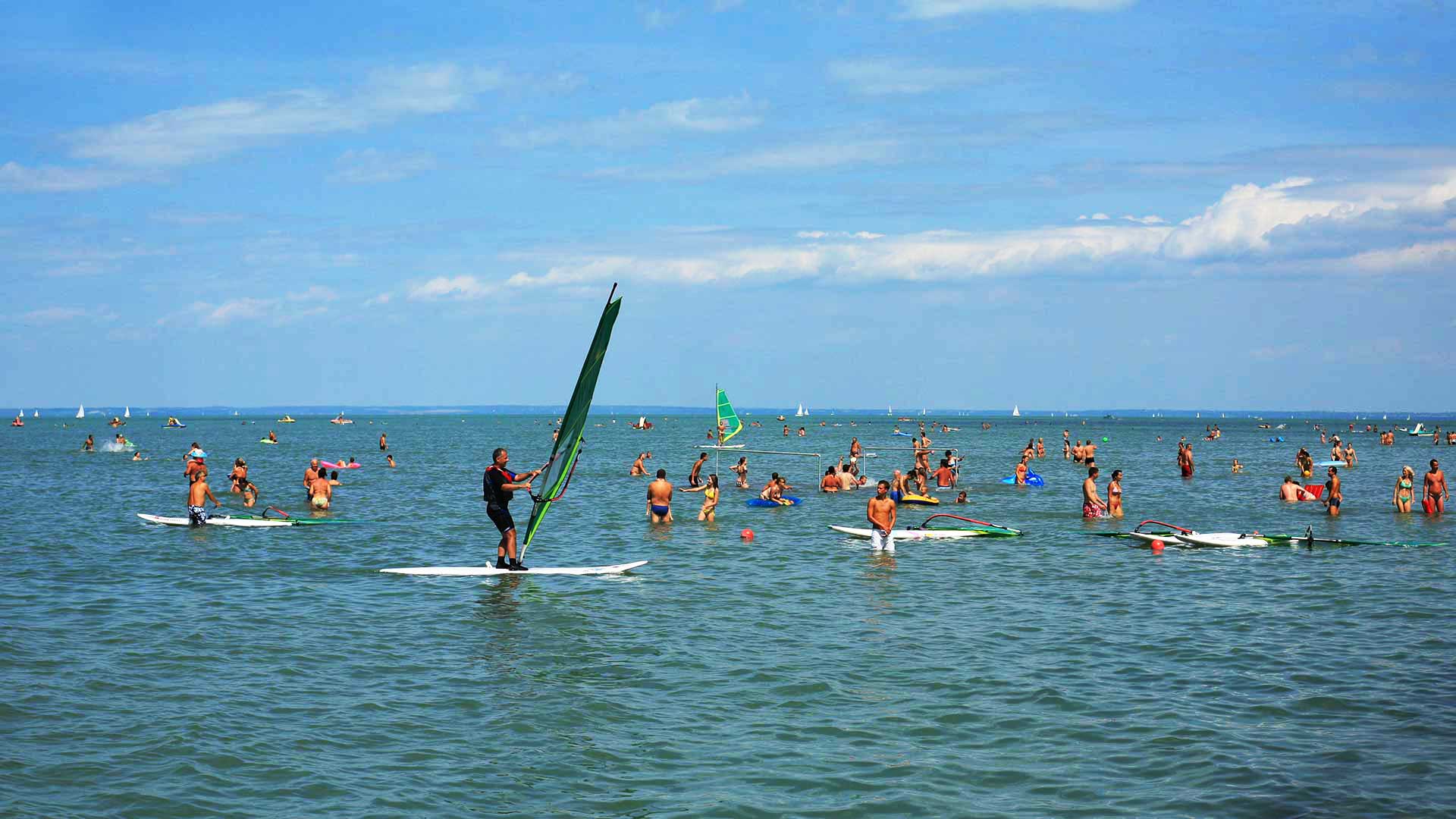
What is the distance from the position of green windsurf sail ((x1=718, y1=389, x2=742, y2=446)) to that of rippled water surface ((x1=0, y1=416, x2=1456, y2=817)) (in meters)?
40.3

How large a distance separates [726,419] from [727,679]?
61027 millimetres

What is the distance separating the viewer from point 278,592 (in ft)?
70.4

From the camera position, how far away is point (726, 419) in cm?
7569

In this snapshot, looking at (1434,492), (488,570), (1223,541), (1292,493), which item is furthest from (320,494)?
(1434,492)

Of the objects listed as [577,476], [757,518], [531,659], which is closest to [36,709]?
[531,659]

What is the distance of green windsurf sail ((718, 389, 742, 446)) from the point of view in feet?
234

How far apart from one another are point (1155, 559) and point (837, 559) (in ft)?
24.0

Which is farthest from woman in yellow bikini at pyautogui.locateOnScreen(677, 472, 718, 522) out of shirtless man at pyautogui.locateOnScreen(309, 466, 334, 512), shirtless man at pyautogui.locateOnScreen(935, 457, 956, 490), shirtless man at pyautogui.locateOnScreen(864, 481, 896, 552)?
shirtless man at pyautogui.locateOnScreen(935, 457, 956, 490)

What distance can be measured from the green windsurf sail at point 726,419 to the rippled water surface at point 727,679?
132 feet

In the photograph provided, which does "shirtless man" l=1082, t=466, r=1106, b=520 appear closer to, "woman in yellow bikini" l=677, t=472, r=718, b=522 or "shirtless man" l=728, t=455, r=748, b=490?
"woman in yellow bikini" l=677, t=472, r=718, b=522

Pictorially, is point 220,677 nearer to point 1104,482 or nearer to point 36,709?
point 36,709

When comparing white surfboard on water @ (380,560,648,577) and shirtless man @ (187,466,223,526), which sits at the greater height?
shirtless man @ (187,466,223,526)

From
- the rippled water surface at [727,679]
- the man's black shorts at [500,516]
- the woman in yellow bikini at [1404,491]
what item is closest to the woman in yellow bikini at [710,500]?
the rippled water surface at [727,679]

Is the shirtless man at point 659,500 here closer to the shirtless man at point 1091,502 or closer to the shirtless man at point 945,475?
the shirtless man at point 1091,502
